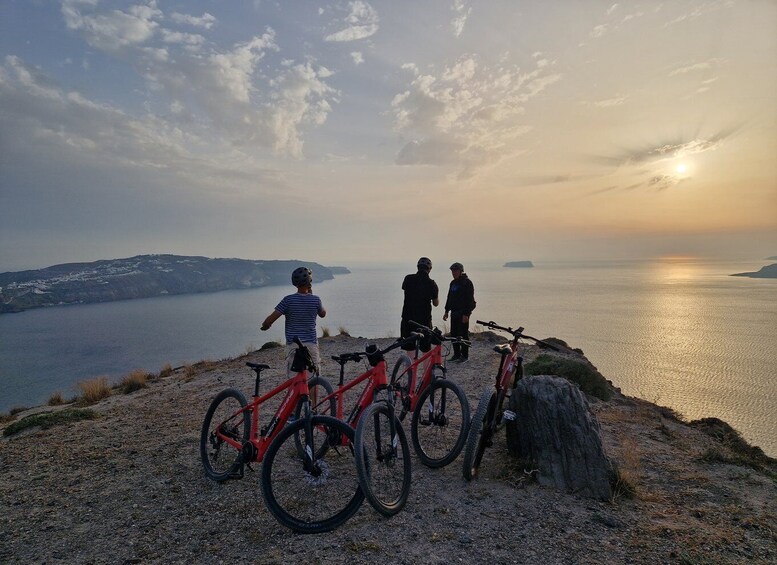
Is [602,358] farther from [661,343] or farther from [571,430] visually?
[571,430]

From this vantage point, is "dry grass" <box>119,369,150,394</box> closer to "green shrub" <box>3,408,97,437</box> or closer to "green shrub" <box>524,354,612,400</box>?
"green shrub" <box>3,408,97,437</box>

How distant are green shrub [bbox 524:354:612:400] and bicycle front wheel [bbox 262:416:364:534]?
6.77 m

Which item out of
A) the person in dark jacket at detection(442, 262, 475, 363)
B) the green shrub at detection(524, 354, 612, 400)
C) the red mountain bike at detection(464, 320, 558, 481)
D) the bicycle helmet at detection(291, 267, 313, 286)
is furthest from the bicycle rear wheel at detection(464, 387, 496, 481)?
the person in dark jacket at detection(442, 262, 475, 363)

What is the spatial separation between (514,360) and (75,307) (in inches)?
5326

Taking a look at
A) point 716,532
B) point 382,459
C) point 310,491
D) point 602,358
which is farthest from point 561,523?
point 602,358

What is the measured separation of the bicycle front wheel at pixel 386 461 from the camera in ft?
13.3

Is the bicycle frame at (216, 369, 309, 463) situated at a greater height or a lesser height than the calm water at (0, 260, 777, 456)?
greater

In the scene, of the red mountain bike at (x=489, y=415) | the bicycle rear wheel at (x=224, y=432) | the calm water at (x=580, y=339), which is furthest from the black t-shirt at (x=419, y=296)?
the calm water at (x=580, y=339)

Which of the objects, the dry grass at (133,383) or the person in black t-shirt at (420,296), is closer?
the person in black t-shirt at (420,296)

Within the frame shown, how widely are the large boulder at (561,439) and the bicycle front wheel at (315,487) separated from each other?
2.45 metres

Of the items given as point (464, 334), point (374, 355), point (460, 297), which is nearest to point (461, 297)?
point (460, 297)

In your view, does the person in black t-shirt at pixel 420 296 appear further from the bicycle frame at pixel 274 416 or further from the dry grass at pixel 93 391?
the dry grass at pixel 93 391

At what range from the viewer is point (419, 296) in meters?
8.61

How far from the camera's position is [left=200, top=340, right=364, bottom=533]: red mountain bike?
12.7ft
